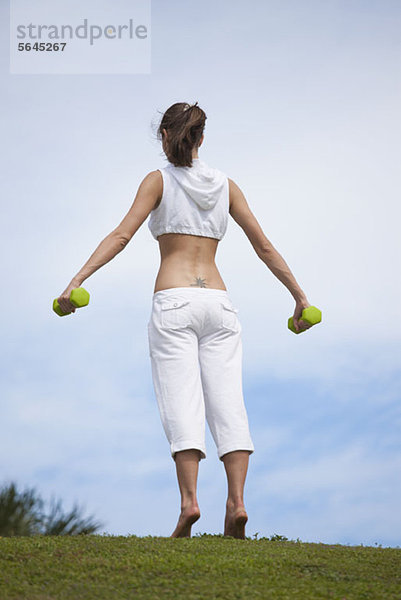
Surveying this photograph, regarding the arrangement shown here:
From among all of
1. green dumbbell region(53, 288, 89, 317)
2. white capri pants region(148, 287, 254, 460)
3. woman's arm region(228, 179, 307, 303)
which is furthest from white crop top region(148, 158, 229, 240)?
green dumbbell region(53, 288, 89, 317)

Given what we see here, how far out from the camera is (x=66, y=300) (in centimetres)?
492

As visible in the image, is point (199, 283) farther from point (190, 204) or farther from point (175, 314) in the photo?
point (190, 204)

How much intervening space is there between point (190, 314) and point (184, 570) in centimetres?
174

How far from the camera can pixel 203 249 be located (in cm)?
521

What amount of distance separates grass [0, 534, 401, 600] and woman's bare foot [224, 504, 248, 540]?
0.19 m

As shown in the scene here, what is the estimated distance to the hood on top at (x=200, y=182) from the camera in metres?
5.20

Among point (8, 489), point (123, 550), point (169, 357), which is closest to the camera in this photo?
point (123, 550)

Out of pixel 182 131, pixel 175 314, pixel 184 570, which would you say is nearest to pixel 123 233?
pixel 175 314

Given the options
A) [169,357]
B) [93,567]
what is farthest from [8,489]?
[93,567]

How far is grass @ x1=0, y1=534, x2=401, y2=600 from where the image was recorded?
11.2 feet

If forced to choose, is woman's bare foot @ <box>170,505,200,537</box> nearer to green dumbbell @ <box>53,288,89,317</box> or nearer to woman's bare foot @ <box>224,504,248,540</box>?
woman's bare foot @ <box>224,504,248,540</box>

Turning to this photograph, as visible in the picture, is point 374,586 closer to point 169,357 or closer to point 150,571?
point 150,571

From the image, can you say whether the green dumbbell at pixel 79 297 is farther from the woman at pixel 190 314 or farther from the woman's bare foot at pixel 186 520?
the woman's bare foot at pixel 186 520

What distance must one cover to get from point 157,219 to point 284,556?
7.73 ft
